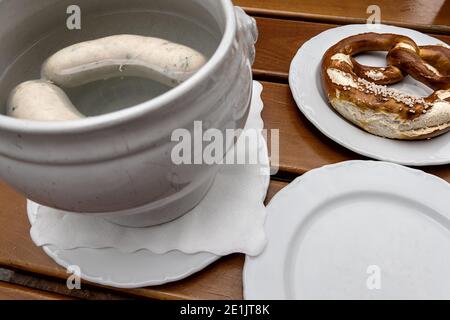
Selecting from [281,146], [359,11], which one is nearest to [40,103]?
[281,146]

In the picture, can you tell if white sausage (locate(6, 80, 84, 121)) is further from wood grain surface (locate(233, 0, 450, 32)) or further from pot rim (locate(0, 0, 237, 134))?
wood grain surface (locate(233, 0, 450, 32))

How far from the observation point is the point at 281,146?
1.47ft

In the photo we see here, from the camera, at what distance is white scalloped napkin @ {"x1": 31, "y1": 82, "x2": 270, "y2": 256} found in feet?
1.13

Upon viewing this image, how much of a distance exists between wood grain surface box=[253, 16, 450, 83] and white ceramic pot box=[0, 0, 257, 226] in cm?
20

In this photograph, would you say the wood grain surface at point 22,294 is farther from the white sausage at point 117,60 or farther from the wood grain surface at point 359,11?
the wood grain surface at point 359,11

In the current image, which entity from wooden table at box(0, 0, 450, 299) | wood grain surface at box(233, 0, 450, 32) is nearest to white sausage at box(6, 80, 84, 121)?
wooden table at box(0, 0, 450, 299)

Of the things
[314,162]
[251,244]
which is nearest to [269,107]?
[314,162]

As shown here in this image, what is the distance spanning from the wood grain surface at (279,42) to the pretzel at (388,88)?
6 centimetres

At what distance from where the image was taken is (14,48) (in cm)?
35

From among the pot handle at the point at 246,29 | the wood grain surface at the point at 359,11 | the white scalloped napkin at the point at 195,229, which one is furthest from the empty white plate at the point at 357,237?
the wood grain surface at the point at 359,11

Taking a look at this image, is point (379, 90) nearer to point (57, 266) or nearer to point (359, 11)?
point (359, 11)

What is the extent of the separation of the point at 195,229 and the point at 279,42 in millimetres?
340
